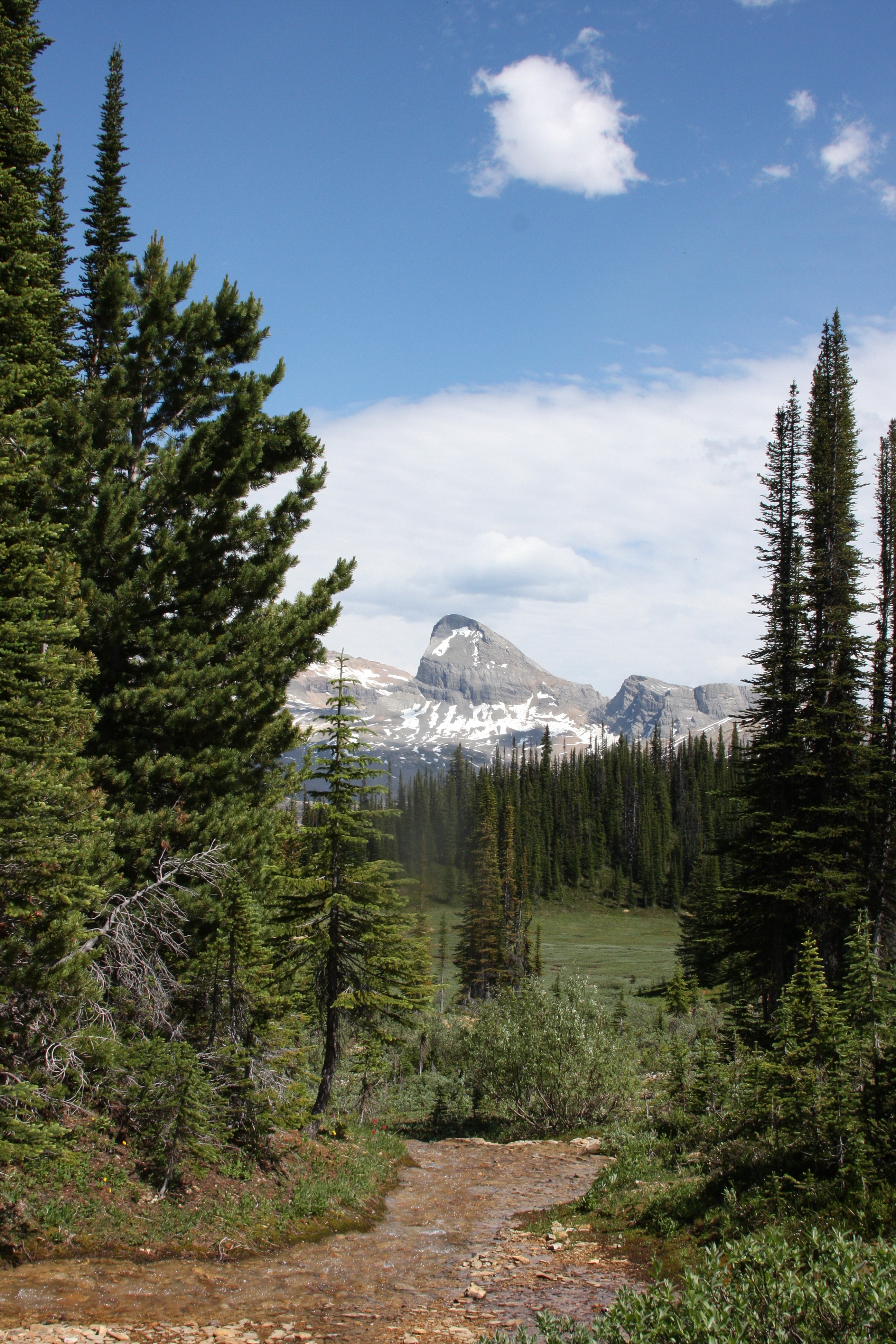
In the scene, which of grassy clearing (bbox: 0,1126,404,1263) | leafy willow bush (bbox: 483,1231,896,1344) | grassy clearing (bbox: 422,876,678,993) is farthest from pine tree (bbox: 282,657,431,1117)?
grassy clearing (bbox: 422,876,678,993)

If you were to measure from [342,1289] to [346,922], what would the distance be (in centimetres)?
774

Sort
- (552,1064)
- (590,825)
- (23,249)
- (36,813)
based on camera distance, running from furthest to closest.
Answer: (590,825), (552,1064), (23,249), (36,813)

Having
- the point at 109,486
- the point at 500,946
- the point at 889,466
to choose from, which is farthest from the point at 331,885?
the point at 500,946

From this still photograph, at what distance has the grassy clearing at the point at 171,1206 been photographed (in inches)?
344

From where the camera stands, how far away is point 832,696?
2283cm

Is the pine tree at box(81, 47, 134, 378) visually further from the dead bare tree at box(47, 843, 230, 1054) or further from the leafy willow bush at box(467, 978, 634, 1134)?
the leafy willow bush at box(467, 978, 634, 1134)

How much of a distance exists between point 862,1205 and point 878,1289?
5.32 metres

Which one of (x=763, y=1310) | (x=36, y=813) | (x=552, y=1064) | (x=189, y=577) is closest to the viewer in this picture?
(x=763, y=1310)

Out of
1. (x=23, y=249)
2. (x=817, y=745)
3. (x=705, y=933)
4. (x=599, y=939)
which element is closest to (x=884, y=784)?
(x=817, y=745)

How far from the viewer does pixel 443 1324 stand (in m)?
8.06

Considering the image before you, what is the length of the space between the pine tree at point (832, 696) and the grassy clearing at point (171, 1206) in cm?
1377

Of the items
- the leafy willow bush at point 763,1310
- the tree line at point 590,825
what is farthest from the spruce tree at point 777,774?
the tree line at point 590,825

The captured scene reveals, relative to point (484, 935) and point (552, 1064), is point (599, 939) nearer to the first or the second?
point (484, 935)

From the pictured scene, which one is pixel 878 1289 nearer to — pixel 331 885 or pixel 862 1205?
pixel 862 1205
